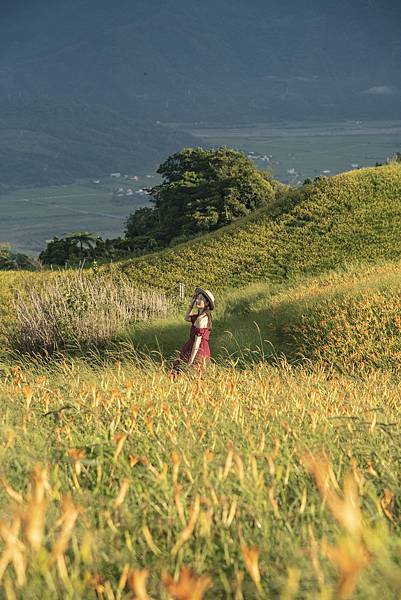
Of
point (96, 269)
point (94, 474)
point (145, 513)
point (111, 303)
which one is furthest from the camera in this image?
point (96, 269)

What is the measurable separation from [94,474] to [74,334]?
35.8 feet

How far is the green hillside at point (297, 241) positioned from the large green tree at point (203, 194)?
424 cm

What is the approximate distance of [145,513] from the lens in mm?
2623

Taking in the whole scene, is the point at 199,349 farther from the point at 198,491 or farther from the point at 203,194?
the point at 203,194

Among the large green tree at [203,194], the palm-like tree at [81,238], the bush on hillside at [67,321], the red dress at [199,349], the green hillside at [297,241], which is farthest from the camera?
the palm-like tree at [81,238]

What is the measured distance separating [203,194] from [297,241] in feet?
32.4

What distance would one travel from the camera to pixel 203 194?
103 feet

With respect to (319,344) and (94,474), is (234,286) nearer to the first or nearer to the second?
(319,344)

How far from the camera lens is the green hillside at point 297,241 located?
20.9 m

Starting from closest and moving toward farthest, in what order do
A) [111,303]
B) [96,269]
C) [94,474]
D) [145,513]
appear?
[145,513]
[94,474]
[111,303]
[96,269]

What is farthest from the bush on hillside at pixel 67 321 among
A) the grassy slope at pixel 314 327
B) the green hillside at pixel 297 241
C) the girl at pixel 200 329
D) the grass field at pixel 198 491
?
the grass field at pixel 198 491

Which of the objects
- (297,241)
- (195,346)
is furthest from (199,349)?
(297,241)

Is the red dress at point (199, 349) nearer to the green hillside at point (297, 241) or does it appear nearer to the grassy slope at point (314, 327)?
the grassy slope at point (314, 327)

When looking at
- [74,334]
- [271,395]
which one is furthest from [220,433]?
[74,334]
